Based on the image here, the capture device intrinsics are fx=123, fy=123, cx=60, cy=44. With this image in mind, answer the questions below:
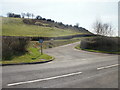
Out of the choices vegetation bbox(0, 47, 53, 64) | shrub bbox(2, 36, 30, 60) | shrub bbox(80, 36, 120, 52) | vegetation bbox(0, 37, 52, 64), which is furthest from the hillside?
vegetation bbox(0, 47, 53, 64)

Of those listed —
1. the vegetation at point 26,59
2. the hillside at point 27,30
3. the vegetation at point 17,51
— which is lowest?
the vegetation at point 26,59

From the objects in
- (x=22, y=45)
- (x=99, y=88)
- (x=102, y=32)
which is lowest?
(x=99, y=88)

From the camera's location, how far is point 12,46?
15.6 m

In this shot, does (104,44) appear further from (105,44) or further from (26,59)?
(26,59)

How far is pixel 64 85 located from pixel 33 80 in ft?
5.95

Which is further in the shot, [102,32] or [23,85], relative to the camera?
[102,32]

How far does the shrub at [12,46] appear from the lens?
14.1 metres

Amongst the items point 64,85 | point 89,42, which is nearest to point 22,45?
point 64,85

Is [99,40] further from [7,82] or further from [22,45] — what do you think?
[7,82]

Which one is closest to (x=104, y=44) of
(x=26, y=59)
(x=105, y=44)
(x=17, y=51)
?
(x=105, y=44)

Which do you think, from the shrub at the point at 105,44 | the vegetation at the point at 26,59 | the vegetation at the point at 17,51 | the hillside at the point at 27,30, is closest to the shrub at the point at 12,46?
the vegetation at the point at 17,51

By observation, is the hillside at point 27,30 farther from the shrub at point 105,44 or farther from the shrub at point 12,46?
the shrub at point 12,46

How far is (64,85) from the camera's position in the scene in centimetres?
644

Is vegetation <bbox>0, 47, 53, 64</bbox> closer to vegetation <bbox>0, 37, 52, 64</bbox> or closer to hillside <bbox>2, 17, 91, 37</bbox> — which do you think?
vegetation <bbox>0, 37, 52, 64</bbox>
